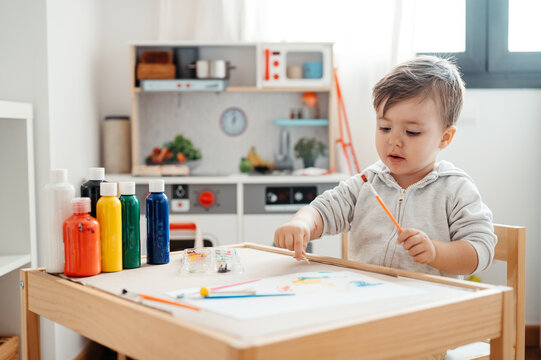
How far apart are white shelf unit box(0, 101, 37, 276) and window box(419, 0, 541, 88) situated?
2.16m

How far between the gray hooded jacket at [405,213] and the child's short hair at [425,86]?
153mm

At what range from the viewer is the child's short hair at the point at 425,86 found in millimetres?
1304

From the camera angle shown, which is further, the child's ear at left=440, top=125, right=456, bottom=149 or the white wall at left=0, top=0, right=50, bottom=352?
the white wall at left=0, top=0, right=50, bottom=352

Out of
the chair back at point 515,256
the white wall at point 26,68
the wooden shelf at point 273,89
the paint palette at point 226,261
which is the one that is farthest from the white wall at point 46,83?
the chair back at point 515,256

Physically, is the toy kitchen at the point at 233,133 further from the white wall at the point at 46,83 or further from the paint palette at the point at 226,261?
the paint palette at the point at 226,261

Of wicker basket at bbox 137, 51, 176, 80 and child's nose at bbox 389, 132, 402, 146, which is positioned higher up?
wicker basket at bbox 137, 51, 176, 80

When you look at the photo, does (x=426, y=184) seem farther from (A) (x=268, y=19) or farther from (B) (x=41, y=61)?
(A) (x=268, y=19)

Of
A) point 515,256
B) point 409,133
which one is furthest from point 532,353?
point 409,133

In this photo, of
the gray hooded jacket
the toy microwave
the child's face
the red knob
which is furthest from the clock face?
the child's face

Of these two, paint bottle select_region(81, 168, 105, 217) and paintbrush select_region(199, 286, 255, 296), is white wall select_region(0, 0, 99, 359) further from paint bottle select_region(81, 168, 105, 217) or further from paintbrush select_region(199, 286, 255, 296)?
paintbrush select_region(199, 286, 255, 296)

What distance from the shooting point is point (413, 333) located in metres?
0.80

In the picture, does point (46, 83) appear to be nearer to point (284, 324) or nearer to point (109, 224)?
point (109, 224)

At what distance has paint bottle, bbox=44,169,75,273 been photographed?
104 cm

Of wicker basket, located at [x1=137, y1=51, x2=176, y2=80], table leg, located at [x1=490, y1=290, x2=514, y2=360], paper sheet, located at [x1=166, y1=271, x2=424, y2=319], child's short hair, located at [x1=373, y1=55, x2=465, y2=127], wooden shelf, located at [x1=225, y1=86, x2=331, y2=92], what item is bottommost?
table leg, located at [x1=490, y1=290, x2=514, y2=360]
